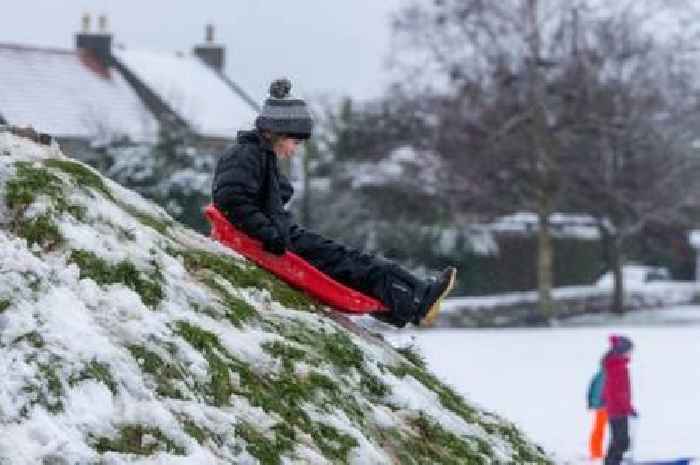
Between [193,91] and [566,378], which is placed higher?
[193,91]

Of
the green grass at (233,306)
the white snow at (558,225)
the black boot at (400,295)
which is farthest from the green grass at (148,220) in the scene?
the white snow at (558,225)

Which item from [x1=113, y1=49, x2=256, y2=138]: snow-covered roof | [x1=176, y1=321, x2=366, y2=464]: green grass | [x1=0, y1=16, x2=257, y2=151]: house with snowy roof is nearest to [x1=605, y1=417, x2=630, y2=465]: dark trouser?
[x1=176, y1=321, x2=366, y2=464]: green grass

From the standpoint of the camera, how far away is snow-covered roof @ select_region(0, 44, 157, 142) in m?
45.0

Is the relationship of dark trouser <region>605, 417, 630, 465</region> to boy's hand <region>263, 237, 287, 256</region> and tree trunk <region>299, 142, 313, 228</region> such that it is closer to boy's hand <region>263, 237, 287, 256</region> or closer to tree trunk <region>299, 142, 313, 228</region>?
boy's hand <region>263, 237, 287, 256</region>

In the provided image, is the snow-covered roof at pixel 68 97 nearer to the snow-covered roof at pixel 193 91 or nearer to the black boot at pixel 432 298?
the snow-covered roof at pixel 193 91

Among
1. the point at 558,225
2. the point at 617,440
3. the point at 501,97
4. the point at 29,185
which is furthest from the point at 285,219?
the point at 558,225

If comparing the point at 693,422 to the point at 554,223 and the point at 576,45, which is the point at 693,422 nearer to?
the point at 576,45

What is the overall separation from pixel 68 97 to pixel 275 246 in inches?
1628

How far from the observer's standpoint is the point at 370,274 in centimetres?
A: 748

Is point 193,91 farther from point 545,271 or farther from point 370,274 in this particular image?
point 370,274

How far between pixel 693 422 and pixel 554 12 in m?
25.5

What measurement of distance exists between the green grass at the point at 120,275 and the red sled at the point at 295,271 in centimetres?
152

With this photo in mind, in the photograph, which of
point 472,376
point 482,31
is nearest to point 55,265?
point 472,376

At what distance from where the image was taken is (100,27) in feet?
174
